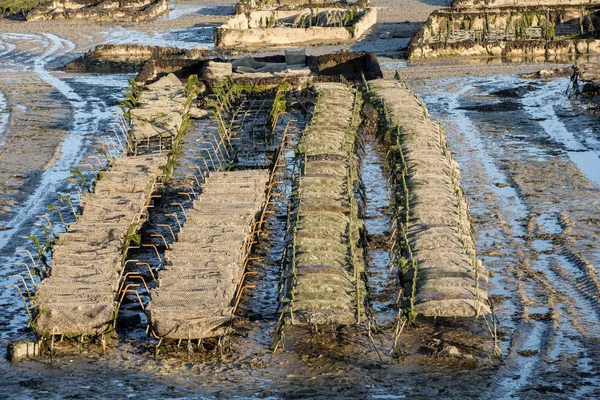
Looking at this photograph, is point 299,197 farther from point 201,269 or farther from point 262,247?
point 201,269

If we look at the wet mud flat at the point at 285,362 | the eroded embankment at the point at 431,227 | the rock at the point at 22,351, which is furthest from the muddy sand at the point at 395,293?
the eroded embankment at the point at 431,227

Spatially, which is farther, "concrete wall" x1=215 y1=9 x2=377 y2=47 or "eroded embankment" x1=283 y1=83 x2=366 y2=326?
"concrete wall" x1=215 y1=9 x2=377 y2=47

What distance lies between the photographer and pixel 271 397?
962 cm

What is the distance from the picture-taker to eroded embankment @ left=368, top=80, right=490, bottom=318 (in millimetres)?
10539

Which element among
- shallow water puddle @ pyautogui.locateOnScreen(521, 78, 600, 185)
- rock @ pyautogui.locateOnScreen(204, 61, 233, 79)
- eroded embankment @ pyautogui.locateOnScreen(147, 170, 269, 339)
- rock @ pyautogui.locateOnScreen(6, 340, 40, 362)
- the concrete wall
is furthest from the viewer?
the concrete wall

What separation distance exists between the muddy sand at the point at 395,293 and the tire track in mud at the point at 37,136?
1.5 inches

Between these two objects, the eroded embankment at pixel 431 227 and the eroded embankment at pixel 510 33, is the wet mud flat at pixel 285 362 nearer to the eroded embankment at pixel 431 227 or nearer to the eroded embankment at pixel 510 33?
the eroded embankment at pixel 431 227

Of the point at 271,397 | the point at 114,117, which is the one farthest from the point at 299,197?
the point at 114,117

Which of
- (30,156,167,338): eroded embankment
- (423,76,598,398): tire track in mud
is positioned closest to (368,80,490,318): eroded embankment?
(423,76,598,398): tire track in mud

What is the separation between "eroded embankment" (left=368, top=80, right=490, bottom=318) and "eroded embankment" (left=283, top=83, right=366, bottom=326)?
0.52 m

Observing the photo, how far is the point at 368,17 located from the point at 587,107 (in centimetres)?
1105

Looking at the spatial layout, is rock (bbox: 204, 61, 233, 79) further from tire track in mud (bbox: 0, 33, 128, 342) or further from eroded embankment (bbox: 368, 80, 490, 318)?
eroded embankment (bbox: 368, 80, 490, 318)

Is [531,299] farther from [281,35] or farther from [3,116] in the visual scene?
[281,35]

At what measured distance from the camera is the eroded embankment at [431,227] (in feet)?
34.6
